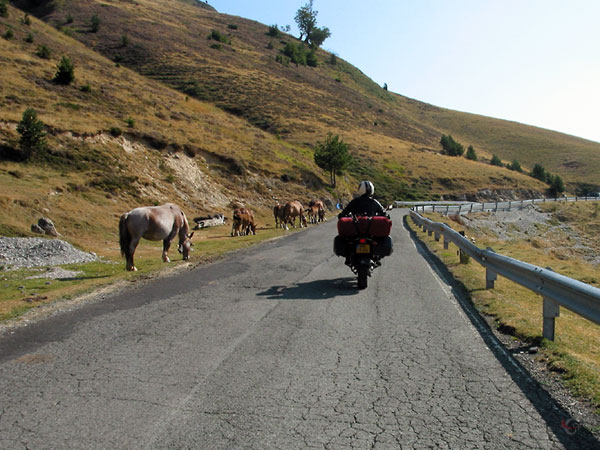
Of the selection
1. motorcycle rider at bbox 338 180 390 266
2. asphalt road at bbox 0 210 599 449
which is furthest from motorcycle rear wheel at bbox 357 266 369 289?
asphalt road at bbox 0 210 599 449

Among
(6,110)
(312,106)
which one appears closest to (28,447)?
(6,110)

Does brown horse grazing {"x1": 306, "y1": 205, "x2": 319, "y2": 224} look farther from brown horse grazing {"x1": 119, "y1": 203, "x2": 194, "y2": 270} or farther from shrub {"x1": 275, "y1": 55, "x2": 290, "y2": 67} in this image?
shrub {"x1": 275, "y1": 55, "x2": 290, "y2": 67}

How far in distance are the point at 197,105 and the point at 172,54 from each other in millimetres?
31253

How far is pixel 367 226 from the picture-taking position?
962cm

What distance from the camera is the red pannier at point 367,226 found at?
958cm

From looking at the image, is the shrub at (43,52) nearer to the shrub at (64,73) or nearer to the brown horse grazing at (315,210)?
the shrub at (64,73)

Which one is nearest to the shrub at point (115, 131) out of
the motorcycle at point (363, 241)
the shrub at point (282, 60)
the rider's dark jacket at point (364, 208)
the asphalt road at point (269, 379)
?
the rider's dark jacket at point (364, 208)

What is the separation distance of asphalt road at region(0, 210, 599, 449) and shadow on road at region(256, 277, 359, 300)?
0.95 ft

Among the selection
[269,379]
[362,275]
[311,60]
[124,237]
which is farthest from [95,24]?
[269,379]

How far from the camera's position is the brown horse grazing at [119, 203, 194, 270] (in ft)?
40.5

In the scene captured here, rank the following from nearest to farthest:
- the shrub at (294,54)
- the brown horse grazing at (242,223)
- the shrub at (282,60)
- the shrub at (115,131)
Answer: the brown horse grazing at (242,223), the shrub at (115,131), the shrub at (282,60), the shrub at (294,54)

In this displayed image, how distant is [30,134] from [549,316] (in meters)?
26.5

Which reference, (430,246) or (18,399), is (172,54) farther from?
(18,399)

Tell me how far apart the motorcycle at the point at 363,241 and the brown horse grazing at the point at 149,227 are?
5669 millimetres
